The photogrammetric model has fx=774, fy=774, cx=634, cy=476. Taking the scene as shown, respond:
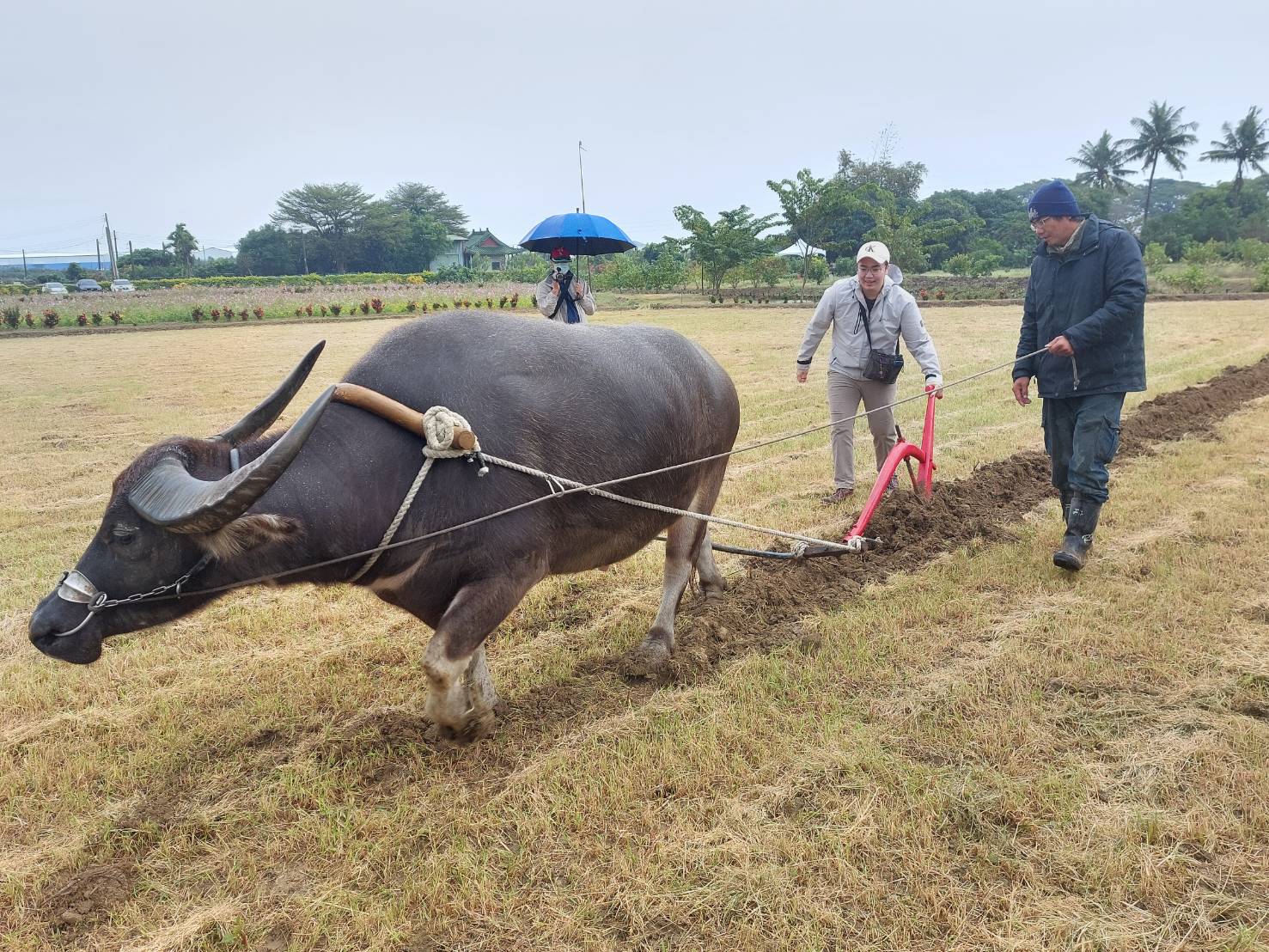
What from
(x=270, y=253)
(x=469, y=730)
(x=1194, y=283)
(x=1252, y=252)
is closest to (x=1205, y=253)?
(x=1252, y=252)

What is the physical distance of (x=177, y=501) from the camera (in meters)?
2.46

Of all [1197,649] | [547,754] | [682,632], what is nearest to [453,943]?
[547,754]

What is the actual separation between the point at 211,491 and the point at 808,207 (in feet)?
145

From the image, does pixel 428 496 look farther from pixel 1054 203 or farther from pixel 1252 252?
pixel 1252 252

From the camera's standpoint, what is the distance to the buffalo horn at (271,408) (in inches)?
107

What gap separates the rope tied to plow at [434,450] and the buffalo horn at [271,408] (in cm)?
44

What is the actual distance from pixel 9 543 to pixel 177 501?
4.87 meters

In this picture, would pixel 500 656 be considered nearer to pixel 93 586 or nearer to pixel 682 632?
pixel 682 632

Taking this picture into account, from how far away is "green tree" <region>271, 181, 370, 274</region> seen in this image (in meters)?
65.4

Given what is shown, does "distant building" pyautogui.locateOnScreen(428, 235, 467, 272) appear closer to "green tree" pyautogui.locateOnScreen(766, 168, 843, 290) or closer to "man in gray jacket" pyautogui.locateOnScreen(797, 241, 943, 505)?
"green tree" pyautogui.locateOnScreen(766, 168, 843, 290)

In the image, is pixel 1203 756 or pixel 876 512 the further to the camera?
pixel 876 512

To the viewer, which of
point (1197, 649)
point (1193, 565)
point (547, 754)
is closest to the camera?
point (547, 754)

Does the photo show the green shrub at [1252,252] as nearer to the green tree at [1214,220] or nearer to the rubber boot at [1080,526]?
the green tree at [1214,220]

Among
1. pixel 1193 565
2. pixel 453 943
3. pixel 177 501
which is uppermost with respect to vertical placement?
pixel 177 501
